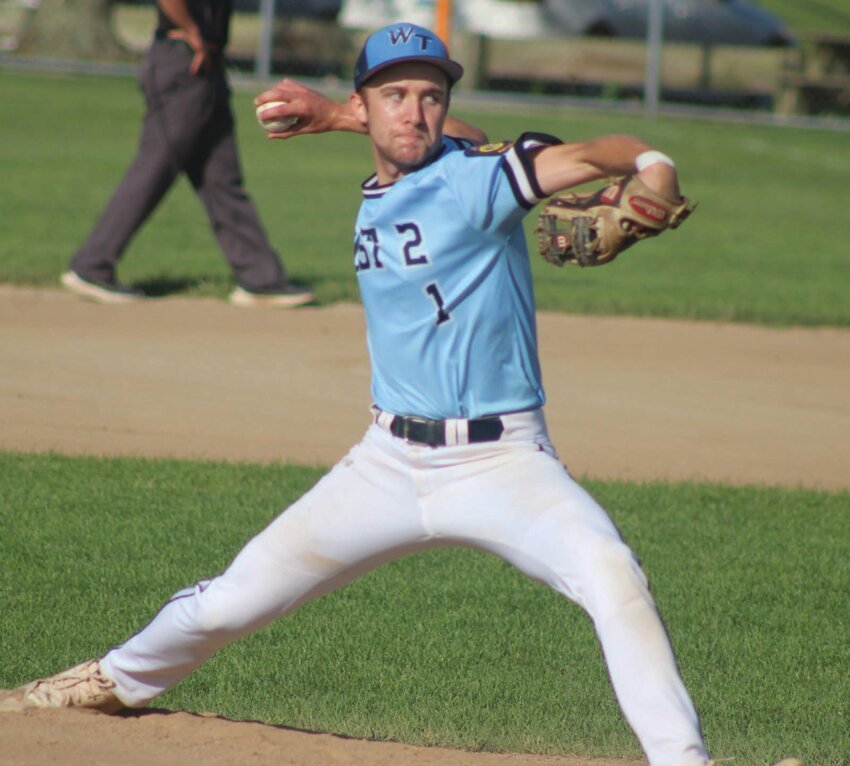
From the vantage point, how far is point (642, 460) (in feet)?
23.7

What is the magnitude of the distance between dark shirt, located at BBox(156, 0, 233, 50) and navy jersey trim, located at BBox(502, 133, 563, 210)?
6.10 metres

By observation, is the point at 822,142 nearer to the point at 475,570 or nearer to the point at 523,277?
the point at 475,570

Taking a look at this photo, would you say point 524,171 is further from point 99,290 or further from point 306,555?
point 99,290

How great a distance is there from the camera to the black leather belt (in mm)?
3807

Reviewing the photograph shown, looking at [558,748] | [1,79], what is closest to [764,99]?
[1,79]

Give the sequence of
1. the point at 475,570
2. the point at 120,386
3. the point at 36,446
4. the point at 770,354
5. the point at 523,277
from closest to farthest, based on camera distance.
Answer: the point at 523,277 → the point at 475,570 → the point at 36,446 → the point at 120,386 → the point at 770,354

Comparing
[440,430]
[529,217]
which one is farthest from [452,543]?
[529,217]

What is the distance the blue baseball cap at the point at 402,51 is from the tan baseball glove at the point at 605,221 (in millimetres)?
581

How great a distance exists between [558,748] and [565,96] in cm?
1913

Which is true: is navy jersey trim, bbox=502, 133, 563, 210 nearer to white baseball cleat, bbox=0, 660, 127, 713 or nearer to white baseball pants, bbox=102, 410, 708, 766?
white baseball pants, bbox=102, 410, 708, 766

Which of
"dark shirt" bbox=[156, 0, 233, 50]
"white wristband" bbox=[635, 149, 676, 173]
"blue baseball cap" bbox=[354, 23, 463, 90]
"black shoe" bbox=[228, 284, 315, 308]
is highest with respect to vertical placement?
"blue baseball cap" bbox=[354, 23, 463, 90]

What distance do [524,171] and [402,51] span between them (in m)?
0.56

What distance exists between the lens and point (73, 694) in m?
4.24

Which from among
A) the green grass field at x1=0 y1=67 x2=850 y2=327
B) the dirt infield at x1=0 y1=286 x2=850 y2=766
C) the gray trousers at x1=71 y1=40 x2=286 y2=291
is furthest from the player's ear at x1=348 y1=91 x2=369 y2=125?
the green grass field at x1=0 y1=67 x2=850 y2=327
